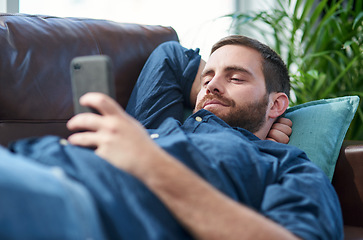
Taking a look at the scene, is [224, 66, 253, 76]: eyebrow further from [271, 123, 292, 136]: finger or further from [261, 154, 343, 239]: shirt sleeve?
[261, 154, 343, 239]: shirt sleeve

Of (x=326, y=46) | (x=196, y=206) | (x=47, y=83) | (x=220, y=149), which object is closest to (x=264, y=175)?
(x=220, y=149)

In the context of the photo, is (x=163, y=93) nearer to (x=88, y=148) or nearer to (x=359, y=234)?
(x=88, y=148)

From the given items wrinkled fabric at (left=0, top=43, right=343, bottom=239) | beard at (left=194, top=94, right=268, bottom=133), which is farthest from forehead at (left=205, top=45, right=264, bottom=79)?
wrinkled fabric at (left=0, top=43, right=343, bottom=239)

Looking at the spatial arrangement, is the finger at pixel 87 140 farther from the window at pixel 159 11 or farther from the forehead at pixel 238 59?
the window at pixel 159 11

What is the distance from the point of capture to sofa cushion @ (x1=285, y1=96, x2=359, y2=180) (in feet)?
4.16

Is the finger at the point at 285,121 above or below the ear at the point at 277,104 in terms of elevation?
below

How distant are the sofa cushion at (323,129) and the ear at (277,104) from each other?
66 mm

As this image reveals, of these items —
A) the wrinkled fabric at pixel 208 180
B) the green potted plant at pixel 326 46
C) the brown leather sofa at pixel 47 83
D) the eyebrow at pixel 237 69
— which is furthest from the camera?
the green potted plant at pixel 326 46

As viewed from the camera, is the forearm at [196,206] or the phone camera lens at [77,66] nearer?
the forearm at [196,206]

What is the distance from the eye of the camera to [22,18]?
1297mm

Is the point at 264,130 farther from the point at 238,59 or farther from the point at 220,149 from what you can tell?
the point at 220,149

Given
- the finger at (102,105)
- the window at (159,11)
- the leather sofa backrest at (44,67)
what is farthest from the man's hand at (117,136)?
the window at (159,11)

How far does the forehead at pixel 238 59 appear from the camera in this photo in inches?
51.6

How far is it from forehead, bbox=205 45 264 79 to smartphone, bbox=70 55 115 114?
61 centimetres
